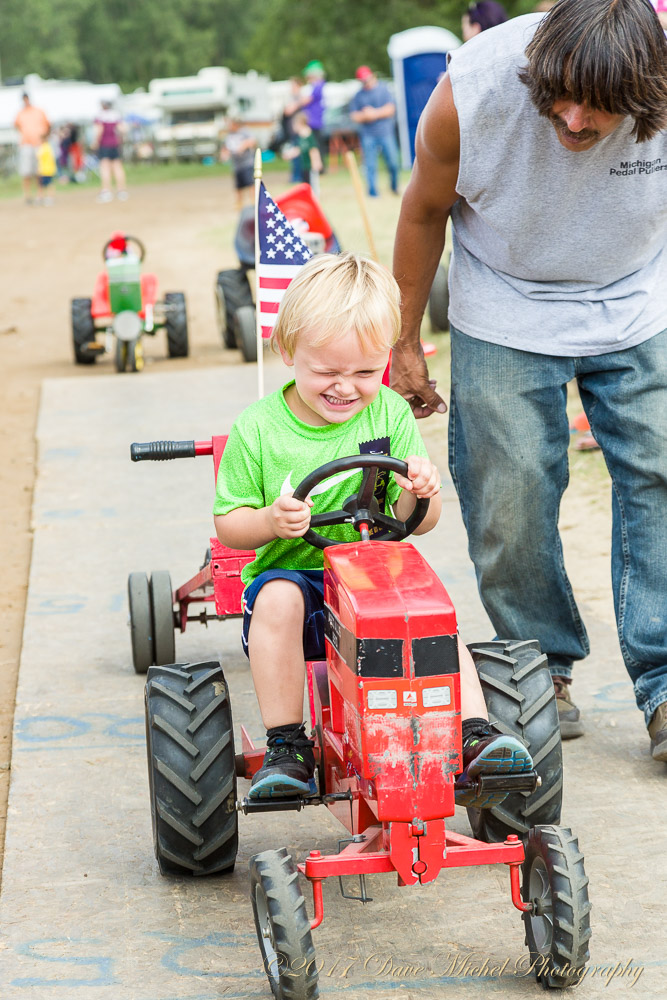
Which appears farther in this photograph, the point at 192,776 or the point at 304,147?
the point at 304,147

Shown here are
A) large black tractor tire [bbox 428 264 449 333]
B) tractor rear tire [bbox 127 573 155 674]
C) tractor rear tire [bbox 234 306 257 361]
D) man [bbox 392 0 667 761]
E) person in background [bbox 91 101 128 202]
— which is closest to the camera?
man [bbox 392 0 667 761]

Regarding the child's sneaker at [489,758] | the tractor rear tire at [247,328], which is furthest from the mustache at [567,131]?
the tractor rear tire at [247,328]

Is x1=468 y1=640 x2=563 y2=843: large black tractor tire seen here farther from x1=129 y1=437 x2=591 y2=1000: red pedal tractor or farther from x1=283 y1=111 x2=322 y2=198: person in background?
x1=283 y1=111 x2=322 y2=198: person in background

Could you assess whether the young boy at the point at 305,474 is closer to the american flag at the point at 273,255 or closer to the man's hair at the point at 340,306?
the man's hair at the point at 340,306

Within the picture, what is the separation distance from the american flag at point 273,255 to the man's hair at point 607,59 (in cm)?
168

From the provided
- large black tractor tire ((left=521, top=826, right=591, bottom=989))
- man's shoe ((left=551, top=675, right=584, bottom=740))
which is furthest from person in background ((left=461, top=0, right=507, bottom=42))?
large black tractor tire ((left=521, top=826, right=591, bottom=989))

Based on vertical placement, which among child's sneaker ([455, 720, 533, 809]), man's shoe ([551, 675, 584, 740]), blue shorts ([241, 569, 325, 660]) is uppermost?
blue shorts ([241, 569, 325, 660])

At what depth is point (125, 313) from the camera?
31.5ft

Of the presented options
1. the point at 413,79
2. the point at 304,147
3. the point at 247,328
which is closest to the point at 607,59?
the point at 247,328

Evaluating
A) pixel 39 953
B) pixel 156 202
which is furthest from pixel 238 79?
pixel 39 953

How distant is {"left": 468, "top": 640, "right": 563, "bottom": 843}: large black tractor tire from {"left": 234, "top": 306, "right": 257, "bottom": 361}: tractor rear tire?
6.97 m

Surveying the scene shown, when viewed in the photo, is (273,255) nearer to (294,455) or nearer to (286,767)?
(294,455)

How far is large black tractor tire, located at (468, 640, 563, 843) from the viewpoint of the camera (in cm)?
301

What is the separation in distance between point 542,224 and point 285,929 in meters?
1.85
